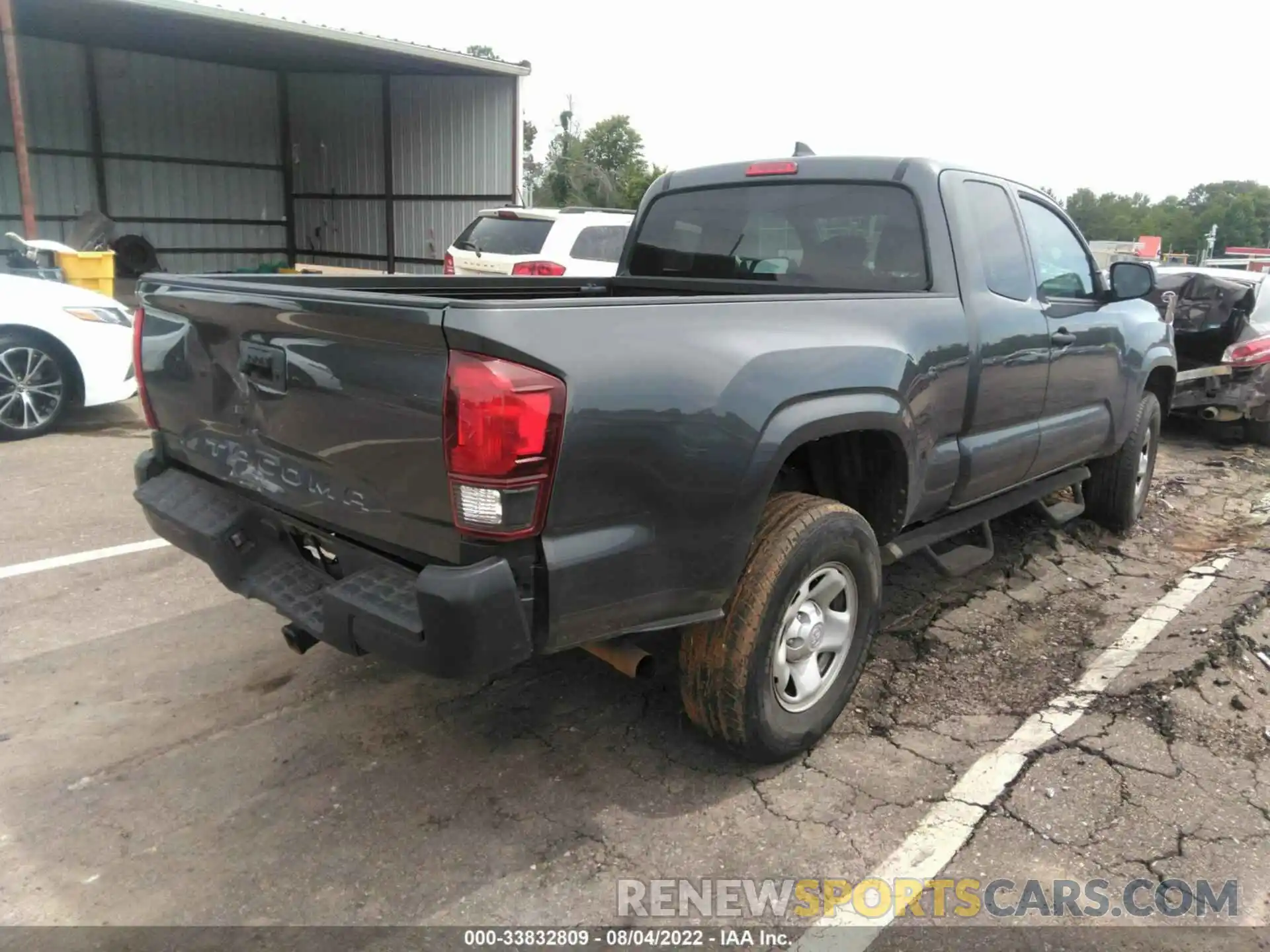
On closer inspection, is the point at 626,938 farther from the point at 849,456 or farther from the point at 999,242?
the point at 999,242

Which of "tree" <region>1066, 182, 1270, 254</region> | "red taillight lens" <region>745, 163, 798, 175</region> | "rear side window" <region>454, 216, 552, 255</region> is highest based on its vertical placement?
"tree" <region>1066, 182, 1270, 254</region>

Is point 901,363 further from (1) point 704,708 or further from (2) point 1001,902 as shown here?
(2) point 1001,902

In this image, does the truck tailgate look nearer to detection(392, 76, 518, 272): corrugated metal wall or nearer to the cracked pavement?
the cracked pavement

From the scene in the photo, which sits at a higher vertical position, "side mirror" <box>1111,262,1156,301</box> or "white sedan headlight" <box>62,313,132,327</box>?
"side mirror" <box>1111,262,1156,301</box>

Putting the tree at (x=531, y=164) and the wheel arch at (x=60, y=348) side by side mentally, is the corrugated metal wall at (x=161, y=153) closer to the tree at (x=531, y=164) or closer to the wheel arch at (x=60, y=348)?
the wheel arch at (x=60, y=348)

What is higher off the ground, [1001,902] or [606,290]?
[606,290]

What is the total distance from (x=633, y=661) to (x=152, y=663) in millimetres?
2150

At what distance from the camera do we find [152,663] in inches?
148

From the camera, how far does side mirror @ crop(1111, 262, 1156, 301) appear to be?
4645mm

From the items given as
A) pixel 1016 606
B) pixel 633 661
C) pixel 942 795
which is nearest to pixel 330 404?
pixel 633 661

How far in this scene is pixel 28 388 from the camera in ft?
23.7

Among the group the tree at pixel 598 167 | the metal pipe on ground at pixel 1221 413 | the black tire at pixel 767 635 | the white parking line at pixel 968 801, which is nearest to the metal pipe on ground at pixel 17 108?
the black tire at pixel 767 635

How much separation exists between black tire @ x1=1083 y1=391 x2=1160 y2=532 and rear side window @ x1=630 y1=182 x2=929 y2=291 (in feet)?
7.73

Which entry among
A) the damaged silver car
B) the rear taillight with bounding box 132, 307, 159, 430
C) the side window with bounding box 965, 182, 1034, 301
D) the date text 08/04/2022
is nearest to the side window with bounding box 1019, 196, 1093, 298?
the side window with bounding box 965, 182, 1034, 301
